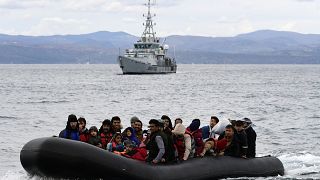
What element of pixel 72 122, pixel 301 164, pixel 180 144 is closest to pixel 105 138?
pixel 72 122

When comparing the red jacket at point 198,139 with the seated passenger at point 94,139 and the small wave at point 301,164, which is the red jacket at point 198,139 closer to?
the seated passenger at point 94,139

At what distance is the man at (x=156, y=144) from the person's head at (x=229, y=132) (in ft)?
6.97

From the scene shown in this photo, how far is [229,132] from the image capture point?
17922 millimetres

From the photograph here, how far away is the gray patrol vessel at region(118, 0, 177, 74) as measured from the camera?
394ft

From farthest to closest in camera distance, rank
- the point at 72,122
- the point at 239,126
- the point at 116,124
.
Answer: the point at 239,126, the point at 116,124, the point at 72,122

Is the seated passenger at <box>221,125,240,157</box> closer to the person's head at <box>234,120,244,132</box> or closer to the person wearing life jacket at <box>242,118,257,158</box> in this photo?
the person's head at <box>234,120,244,132</box>

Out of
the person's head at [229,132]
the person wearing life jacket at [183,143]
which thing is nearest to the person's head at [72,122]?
the person wearing life jacket at [183,143]

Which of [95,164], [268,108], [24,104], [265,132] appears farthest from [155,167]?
[24,104]

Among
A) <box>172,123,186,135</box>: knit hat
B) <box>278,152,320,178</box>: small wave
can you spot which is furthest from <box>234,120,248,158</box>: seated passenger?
<box>278,152,320,178</box>: small wave

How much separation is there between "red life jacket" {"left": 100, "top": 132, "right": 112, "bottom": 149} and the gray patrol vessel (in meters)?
101

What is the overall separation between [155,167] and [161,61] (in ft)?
360

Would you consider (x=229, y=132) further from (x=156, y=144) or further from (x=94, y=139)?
(x=94, y=139)

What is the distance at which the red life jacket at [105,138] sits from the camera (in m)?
17.6

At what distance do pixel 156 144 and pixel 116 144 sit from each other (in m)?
1.33
